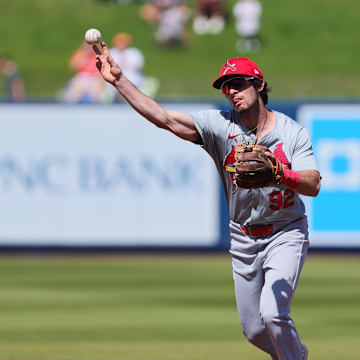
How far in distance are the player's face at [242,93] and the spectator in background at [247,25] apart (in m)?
30.6

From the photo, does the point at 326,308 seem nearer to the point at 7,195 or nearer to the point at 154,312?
the point at 154,312

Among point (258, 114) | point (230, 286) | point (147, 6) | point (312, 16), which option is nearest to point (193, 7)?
point (147, 6)

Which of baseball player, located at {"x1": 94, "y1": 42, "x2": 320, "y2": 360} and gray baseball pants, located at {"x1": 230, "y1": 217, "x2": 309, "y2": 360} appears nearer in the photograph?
gray baseball pants, located at {"x1": 230, "y1": 217, "x2": 309, "y2": 360}

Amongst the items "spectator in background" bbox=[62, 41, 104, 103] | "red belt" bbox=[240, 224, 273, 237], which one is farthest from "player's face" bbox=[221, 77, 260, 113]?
"spectator in background" bbox=[62, 41, 104, 103]

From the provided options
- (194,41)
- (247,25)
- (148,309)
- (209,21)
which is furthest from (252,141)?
(209,21)

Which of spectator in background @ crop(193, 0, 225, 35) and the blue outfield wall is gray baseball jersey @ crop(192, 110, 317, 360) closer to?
the blue outfield wall

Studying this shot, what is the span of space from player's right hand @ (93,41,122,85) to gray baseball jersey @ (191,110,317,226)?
2.00ft

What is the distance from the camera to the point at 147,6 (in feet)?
137

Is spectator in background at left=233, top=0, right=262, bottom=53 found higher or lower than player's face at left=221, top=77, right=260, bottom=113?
lower

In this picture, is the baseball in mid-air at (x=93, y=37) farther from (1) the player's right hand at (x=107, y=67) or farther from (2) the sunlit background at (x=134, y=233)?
(2) the sunlit background at (x=134, y=233)

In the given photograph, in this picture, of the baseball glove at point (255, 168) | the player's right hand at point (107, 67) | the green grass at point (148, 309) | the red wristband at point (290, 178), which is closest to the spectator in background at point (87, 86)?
the green grass at point (148, 309)

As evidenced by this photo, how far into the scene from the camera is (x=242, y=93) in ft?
23.9

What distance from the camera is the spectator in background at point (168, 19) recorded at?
118 ft

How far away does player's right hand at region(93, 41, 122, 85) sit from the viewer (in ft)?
24.7
